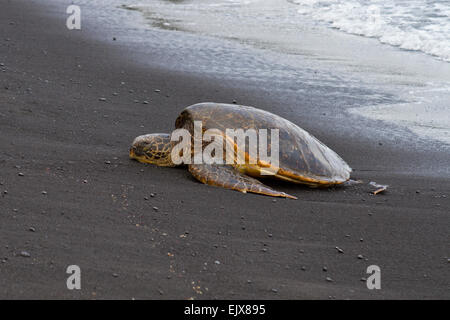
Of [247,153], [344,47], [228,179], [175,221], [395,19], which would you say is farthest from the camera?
[395,19]

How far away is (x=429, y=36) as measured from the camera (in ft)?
32.6

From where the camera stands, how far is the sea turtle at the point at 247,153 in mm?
4102

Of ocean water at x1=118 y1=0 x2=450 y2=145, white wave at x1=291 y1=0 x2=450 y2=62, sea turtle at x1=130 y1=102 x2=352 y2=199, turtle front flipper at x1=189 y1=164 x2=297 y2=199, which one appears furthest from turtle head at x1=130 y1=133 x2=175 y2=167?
white wave at x1=291 y1=0 x2=450 y2=62

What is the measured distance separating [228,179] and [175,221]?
86 cm

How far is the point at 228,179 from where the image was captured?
3.95m

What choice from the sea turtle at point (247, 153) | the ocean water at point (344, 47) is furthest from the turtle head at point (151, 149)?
the ocean water at point (344, 47)

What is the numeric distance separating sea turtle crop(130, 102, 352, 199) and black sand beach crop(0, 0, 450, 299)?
11cm

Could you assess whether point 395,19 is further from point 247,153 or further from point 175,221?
point 175,221

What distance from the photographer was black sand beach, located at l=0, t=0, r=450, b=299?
2498 mm

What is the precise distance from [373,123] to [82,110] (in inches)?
125

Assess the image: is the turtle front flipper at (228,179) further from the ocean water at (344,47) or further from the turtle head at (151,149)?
the ocean water at (344,47)

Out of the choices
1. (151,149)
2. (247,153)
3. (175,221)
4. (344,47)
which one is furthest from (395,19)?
(175,221)
